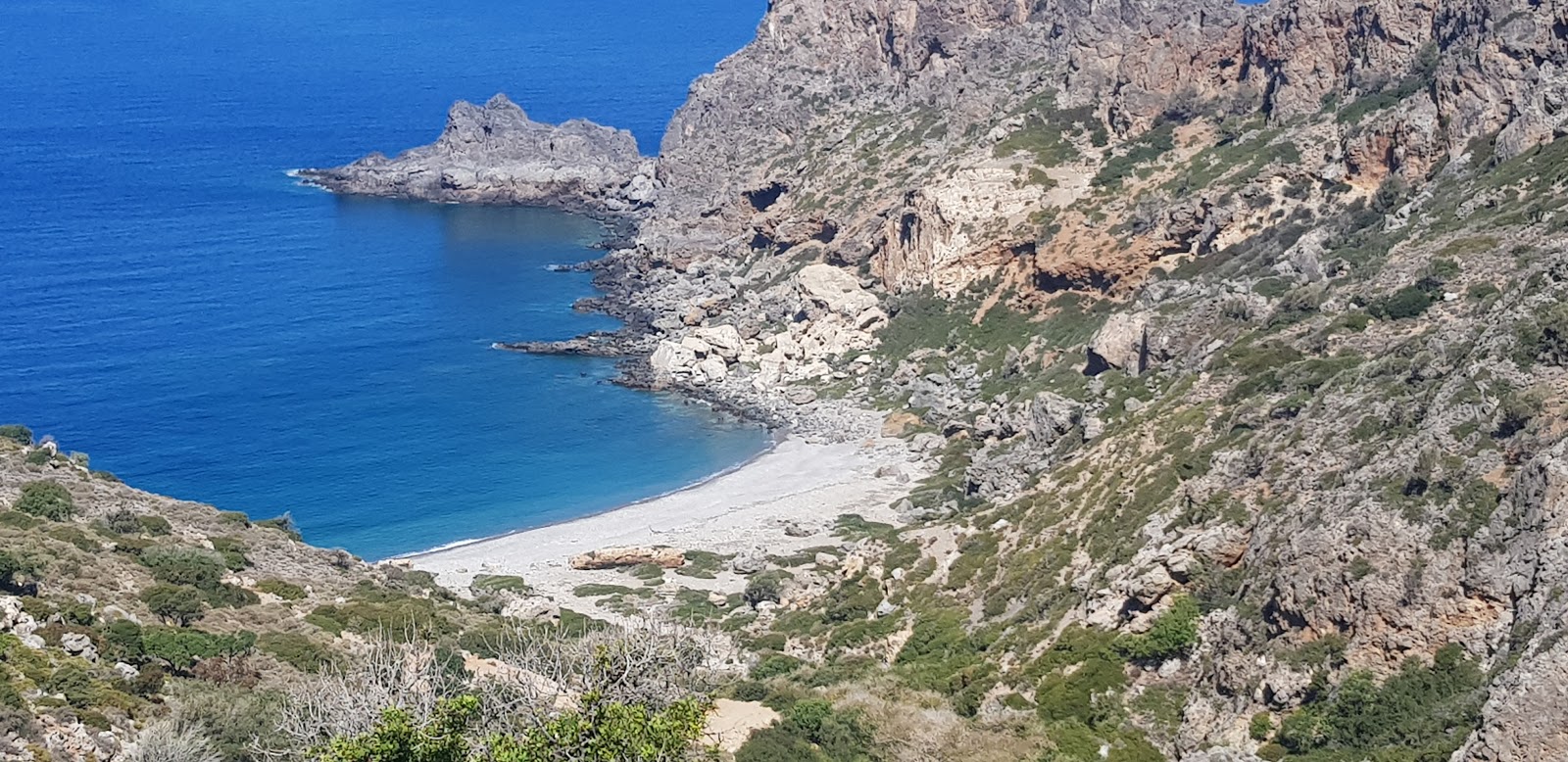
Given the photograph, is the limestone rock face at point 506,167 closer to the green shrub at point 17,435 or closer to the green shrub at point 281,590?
the green shrub at point 17,435

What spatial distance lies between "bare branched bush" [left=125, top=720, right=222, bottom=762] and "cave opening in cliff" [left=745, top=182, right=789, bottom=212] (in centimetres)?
10142

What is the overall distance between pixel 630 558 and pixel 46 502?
26589mm

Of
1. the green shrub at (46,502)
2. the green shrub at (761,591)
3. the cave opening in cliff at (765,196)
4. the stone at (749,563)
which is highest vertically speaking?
the cave opening in cliff at (765,196)

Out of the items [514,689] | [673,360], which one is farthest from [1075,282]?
[514,689]

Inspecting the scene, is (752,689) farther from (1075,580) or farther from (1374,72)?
(1374,72)

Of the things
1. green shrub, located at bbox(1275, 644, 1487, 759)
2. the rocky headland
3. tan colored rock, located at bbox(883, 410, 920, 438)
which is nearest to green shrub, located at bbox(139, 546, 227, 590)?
the rocky headland

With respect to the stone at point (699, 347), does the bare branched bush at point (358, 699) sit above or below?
below

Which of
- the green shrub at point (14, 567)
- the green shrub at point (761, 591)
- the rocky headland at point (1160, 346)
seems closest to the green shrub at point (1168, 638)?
the rocky headland at point (1160, 346)

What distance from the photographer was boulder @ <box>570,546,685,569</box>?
6762 cm

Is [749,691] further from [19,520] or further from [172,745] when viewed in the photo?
[19,520]

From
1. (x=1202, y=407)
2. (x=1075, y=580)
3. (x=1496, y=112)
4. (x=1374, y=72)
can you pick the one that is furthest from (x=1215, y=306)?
(x=1374, y=72)

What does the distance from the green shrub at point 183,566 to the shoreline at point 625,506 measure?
26.2m

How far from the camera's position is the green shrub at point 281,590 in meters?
45.0

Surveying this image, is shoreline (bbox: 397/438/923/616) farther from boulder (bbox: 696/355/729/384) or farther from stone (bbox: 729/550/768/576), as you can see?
boulder (bbox: 696/355/729/384)
